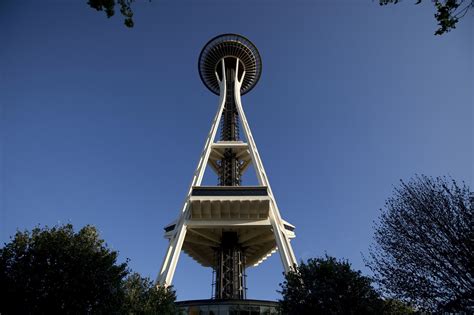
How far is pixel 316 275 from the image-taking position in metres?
27.2

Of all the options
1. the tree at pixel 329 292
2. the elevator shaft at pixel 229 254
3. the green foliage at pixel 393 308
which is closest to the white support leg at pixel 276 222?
the elevator shaft at pixel 229 254

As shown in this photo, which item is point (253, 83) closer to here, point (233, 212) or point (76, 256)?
point (233, 212)

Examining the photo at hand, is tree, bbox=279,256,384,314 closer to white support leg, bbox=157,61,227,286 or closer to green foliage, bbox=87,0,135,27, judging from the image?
white support leg, bbox=157,61,227,286

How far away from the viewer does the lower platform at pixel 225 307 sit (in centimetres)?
3619

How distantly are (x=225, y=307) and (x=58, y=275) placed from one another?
19702mm

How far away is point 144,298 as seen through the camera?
95.7 feet

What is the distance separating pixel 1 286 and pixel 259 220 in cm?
3018

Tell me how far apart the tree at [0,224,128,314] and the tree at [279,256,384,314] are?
543 inches

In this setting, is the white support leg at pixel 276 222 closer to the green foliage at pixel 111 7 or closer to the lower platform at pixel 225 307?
the lower platform at pixel 225 307

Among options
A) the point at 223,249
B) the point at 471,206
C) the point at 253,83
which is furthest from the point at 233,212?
the point at 253,83

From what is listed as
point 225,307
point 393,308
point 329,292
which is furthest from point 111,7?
point 225,307

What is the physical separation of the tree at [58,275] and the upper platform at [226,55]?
55.8m

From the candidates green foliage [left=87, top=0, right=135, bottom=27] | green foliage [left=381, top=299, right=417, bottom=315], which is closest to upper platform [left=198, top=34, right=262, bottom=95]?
green foliage [left=381, top=299, right=417, bottom=315]

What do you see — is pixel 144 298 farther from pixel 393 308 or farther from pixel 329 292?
pixel 393 308
